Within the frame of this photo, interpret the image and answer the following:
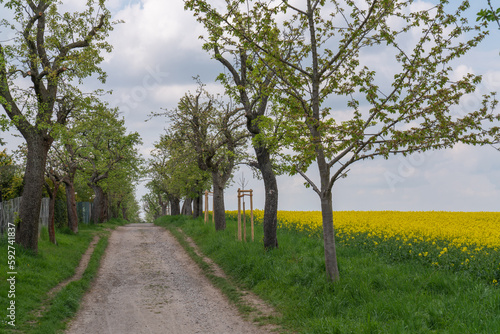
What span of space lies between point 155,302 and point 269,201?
6.80 metres

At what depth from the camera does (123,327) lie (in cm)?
1000

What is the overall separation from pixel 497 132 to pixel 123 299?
11.1 m

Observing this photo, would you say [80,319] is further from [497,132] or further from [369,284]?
[497,132]

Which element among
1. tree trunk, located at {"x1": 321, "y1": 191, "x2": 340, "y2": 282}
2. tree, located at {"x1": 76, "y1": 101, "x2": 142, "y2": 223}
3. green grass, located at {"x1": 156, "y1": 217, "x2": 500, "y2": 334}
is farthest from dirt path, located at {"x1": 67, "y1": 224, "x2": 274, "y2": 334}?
tree, located at {"x1": 76, "y1": 101, "x2": 142, "y2": 223}

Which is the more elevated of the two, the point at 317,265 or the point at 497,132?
the point at 497,132

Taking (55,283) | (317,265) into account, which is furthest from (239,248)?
(55,283)

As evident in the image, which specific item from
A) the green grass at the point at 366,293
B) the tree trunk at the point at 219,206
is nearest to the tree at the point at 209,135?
the tree trunk at the point at 219,206

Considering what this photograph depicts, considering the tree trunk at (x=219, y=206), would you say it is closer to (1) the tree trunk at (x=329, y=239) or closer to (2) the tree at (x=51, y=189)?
(2) the tree at (x=51, y=189)

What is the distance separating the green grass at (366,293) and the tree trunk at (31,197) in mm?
7834

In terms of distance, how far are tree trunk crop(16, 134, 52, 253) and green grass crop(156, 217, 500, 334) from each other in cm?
783

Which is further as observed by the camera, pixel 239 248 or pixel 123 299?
pixel 239 248

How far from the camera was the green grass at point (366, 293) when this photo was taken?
7906mm

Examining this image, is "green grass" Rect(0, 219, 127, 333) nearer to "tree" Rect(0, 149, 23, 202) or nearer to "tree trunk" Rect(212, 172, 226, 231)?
"tree" Rect(0, 149, 23, 202)

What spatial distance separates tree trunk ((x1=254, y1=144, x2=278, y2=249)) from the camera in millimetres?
17062
